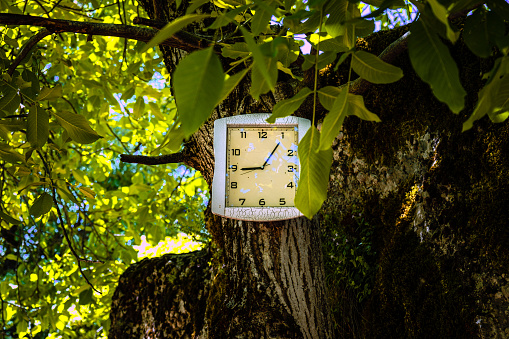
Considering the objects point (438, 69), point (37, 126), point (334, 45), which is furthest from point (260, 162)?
point (438, 69)

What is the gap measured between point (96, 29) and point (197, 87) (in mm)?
1184

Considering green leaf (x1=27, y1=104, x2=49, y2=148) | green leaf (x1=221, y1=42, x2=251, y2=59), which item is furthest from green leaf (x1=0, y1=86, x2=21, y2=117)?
green leaf (x1=221, y1=42, x2=251, y2=59)

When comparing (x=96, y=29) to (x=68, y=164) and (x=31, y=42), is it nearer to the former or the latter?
(x=31, y=42)

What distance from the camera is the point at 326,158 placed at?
0.77 metres

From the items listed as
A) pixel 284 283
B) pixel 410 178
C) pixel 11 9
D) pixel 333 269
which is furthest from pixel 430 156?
pixel 11 9

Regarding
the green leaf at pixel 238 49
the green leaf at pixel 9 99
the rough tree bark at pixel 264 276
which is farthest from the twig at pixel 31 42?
the green leaf at pixel 238 49

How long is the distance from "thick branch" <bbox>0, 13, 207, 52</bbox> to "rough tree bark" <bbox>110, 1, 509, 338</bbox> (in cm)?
35

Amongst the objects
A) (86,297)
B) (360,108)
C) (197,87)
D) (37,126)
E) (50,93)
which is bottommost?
(86,297)

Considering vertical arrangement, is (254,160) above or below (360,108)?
above

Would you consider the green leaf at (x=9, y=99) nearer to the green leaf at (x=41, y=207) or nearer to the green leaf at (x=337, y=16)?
the green leaf at (x=41, y=207)

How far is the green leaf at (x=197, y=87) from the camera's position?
0.48 metres

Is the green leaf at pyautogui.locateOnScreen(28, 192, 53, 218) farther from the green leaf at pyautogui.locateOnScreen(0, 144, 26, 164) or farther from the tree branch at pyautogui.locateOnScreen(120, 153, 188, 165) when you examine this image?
the tree branch at pyautogui.locateOnScreen(120, 153, 188, 165)

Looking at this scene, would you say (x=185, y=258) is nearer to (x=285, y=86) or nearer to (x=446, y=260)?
(x=285, y=86)

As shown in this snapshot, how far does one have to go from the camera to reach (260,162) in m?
1.82
